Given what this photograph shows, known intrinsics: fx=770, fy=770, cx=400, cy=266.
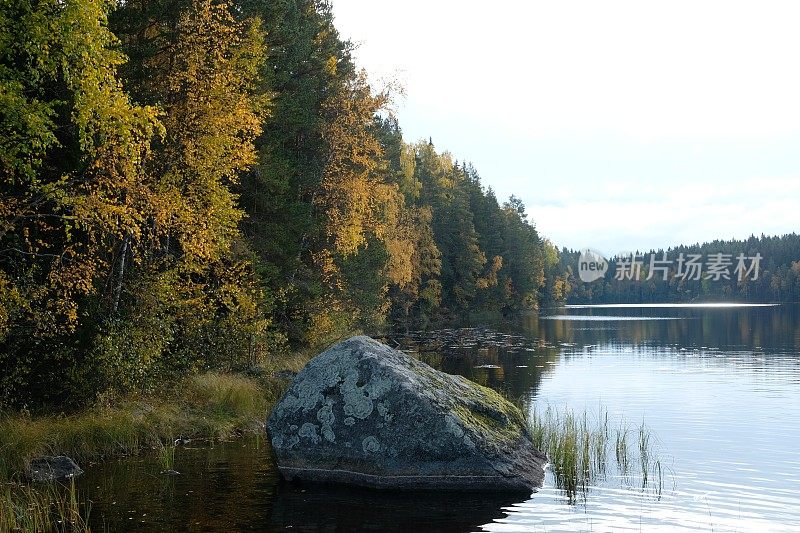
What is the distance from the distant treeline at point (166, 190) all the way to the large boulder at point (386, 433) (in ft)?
17.9

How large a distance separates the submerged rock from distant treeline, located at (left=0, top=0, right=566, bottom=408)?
2469 millimetres

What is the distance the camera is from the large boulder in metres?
13.9

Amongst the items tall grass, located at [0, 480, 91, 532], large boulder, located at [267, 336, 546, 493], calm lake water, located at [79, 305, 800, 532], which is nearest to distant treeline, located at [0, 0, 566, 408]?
calm lake water, located at [79, 305, 800, 532]

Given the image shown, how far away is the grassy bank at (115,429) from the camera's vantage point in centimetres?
1170

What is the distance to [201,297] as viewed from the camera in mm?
21047

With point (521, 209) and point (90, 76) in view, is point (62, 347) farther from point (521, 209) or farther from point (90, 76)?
point (521, 209)

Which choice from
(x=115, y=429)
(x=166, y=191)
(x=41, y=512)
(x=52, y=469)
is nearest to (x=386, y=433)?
(x=41, y=512)

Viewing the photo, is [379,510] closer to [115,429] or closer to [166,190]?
[115,429]

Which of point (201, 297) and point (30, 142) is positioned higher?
point (30, 142)

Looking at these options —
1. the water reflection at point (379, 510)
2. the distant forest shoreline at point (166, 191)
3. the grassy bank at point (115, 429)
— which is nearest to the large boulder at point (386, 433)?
the water reflection at point (379, 510)

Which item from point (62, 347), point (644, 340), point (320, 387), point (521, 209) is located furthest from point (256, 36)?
point (521, 209)

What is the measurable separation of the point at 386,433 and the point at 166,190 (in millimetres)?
9789

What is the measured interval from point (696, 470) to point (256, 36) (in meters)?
17.1

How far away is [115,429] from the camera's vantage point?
17.0 metres
